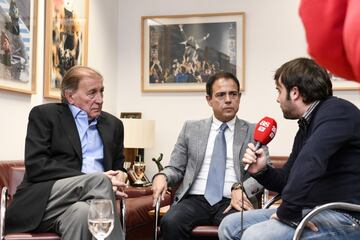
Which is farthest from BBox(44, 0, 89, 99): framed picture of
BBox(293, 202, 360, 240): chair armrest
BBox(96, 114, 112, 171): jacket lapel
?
BBox(293, 202, 360, 240): chair armrest

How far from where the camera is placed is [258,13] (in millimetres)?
5395

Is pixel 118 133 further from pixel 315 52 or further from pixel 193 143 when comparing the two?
pixel 315 52

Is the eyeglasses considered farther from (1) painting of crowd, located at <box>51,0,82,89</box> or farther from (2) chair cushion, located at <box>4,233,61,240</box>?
(1) painting of crowd, located at <box>51,0,82,89</box>

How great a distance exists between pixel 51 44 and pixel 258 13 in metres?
2.24

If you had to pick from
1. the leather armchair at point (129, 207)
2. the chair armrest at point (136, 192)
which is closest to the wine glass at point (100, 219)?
the leather armchair at point (129, 207)

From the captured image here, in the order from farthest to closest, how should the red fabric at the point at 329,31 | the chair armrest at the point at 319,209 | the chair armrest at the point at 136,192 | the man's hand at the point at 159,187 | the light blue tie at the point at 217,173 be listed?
the chair armrest at the point at 136,192, the light blue tie at the point at 217,173, the man's hand at the point at 159,187, the chair armrest at the point at 319,209, the red fabric at the point at 329,31

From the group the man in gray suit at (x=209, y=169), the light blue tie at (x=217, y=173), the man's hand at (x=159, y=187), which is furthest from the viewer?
the light blue tie at (x=217, y=173)

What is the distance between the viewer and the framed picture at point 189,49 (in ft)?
17.9

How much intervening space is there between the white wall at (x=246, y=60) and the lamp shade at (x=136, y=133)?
52 centimetres

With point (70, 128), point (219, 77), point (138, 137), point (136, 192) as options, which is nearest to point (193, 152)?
point (219, 77)

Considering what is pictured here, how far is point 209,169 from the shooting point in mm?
3350

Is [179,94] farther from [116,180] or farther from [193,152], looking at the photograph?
[116,180]

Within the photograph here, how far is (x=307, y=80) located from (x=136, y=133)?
9.26ft

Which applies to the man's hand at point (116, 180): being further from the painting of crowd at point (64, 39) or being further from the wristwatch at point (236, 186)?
the painting of crowd at point (64, 39)
